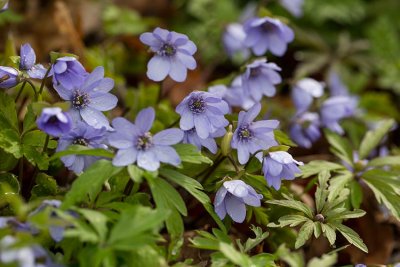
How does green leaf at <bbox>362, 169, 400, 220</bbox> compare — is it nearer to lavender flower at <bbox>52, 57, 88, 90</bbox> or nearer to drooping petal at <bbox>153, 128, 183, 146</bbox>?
drooping petal at <bbox>153, 128, 183, 146</bbox>

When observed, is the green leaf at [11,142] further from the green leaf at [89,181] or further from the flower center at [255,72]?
the flower center at [255,72]

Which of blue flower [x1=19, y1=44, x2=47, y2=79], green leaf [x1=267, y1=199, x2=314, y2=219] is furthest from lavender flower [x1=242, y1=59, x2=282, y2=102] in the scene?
blue flower [x1=19, y1=44, x2=47, y2=79]

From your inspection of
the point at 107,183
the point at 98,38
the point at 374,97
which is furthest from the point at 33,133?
the point at 374,97

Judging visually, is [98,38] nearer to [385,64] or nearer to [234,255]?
[385,64]

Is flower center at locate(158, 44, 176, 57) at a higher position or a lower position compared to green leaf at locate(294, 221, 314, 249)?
higher

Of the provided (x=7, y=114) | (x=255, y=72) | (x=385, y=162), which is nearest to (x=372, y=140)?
(x=385, y=162)

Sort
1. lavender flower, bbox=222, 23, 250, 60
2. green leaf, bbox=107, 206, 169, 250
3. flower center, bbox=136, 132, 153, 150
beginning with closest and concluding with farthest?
1. green leaf, bbox=107, 206, 169, 250
2. flower center, bbox=136, 132, 153, 150
3. lavender flower, bbox=222, 23, 250, 60
